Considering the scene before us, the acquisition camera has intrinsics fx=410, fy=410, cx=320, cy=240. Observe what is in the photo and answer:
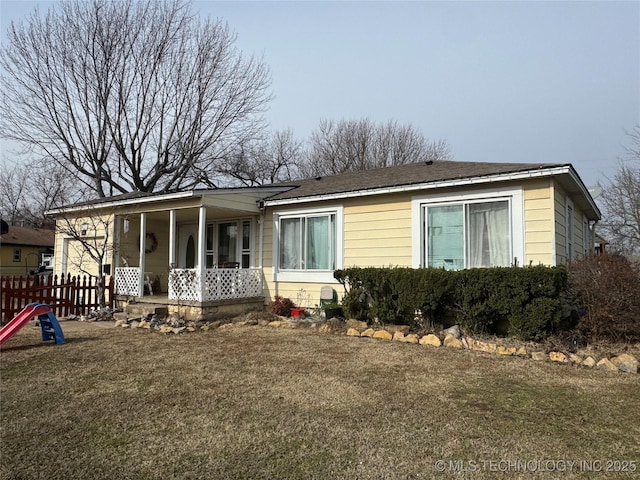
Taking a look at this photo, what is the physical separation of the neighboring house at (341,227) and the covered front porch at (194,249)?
3cm

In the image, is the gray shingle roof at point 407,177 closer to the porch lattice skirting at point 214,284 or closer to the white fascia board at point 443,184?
the white fascia board at point 443,184

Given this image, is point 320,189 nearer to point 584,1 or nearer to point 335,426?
point 584,1

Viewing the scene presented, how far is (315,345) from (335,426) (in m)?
3.41

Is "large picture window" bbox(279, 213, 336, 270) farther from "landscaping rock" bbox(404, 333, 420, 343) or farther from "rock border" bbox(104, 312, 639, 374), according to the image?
"landscaping rock" bbox(404, 333, 420, 343)

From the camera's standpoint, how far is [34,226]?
138ft

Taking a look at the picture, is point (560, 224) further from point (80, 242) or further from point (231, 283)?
point (80, 242)

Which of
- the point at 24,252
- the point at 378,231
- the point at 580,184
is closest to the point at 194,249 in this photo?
the point at 378,231

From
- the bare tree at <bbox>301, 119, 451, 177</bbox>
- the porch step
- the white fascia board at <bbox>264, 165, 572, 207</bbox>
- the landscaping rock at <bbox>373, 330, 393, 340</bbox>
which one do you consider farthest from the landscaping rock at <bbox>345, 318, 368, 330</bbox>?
the bare tree at <bbox>301, 119, 451, 177</bbox>

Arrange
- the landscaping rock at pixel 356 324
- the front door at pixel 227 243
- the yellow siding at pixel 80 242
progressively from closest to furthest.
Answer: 1. the landscaping rock at pixel 356 324
2. the front door at pixel 227 243
3. the yellow siding at pixel 80 242

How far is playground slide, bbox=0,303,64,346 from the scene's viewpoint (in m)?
6.49

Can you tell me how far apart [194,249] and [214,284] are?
4.16 meters

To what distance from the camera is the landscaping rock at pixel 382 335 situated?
7461 mm

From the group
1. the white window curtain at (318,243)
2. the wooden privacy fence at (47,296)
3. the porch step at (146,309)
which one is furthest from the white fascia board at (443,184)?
the wooden privacy fence at (47,296)

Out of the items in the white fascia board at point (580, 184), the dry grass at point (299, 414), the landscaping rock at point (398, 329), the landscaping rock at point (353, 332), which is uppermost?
the white fascia board at point (580, 184)
